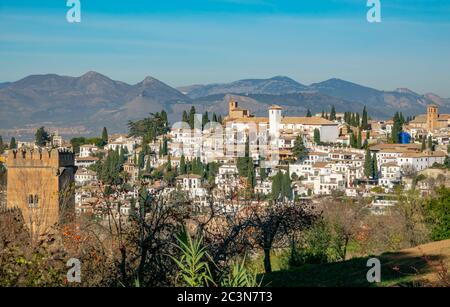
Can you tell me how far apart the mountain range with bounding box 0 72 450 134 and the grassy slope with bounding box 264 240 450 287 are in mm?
17851

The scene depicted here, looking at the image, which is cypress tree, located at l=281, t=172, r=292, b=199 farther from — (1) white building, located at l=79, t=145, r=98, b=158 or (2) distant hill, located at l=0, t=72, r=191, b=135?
(1) white building, located at l=79, t=145, r=98, b=158

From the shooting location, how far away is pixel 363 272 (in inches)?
289

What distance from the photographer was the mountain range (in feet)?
99.0

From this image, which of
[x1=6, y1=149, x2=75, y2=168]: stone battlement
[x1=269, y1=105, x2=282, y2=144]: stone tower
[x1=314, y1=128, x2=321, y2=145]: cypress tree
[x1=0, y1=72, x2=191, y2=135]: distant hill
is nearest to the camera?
[x1=6, y1=149, x2=75, y2=168]: stone battlement

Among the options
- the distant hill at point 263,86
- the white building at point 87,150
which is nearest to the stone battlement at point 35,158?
the white building at point 87,150

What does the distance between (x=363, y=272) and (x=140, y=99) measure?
33.1 metres

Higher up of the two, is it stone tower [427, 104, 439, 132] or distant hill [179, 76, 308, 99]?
distant hill [179, 76, 308, 99]

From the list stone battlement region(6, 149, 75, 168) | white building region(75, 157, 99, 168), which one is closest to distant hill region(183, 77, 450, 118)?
white building region(75, 157, 99, 168)

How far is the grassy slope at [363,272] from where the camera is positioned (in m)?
6.46

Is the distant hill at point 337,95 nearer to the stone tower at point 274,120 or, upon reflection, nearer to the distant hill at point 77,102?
the stone tower at point 274,120

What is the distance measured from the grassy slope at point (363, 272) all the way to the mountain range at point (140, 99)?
17851 millimetres
